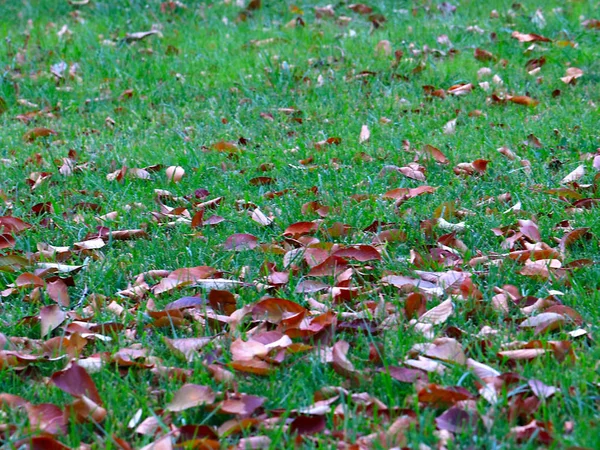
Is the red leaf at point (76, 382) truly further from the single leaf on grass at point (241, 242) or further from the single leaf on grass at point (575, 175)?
the single leaf on grass at point (575, 175)

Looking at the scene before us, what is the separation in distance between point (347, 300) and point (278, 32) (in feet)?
14.9

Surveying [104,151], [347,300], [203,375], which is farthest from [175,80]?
[203,375]

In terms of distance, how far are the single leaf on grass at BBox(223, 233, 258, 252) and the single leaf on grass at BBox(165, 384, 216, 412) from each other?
42.0 inches

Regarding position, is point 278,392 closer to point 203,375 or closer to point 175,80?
point 203,375

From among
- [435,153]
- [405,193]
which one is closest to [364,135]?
[435,153]

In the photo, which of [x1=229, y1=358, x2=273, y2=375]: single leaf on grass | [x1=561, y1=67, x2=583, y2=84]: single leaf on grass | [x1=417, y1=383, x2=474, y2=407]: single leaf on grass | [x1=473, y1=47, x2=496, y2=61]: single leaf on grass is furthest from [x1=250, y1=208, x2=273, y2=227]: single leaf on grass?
[x1=473, y1=47, x2=496, y2=61]: single leaf on grass

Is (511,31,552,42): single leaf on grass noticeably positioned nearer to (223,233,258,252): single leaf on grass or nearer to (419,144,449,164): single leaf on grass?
(419,144,449,164): single leaf on grass

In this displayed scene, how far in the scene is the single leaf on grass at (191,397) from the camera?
6.66ft

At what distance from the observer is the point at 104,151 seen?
15.0 ft

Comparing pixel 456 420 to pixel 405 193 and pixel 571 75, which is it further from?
pixel 571 75

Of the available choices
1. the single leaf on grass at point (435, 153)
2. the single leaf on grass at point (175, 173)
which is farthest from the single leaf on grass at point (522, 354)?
the single leaf on grass at point (175, 173)

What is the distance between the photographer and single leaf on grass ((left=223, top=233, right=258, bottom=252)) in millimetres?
3094

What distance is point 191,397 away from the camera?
205cm

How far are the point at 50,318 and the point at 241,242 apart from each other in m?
0.84
